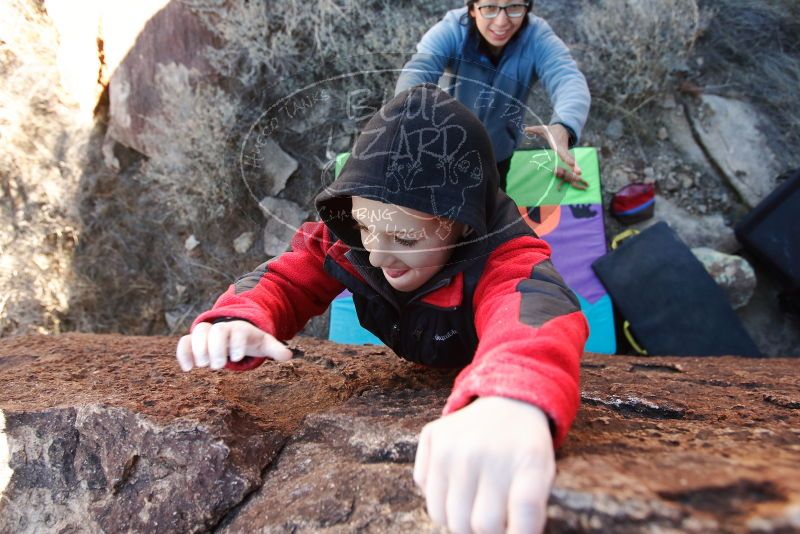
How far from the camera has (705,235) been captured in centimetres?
302

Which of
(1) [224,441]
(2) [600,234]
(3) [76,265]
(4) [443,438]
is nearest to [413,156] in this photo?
(4) [443,438]

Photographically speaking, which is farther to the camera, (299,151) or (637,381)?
(299,151)

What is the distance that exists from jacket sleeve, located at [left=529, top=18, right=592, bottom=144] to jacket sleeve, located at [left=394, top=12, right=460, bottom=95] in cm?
29

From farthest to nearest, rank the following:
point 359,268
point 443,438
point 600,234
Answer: point 600,234, point 359,268, point 443,438

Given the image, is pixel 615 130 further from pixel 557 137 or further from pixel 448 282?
pixel 448 282

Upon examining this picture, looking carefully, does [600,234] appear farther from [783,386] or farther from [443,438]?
[443,438]

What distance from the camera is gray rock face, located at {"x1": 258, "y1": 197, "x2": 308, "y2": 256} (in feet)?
9.17

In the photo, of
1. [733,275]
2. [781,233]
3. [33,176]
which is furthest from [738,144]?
[33,176]

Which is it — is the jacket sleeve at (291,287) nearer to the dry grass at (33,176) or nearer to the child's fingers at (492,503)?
the child's fingers at (492,503)

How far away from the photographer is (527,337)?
73 cm

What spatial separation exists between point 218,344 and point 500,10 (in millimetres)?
1393

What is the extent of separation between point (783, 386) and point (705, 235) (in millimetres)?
1910

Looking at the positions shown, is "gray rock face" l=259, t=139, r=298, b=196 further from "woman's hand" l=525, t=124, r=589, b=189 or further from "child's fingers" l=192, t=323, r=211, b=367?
"child's fingers" l=192, t=323, r=211, b=367

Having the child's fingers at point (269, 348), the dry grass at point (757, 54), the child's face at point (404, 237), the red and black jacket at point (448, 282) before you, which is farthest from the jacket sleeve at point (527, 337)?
the dry grass at point (757, 54)
